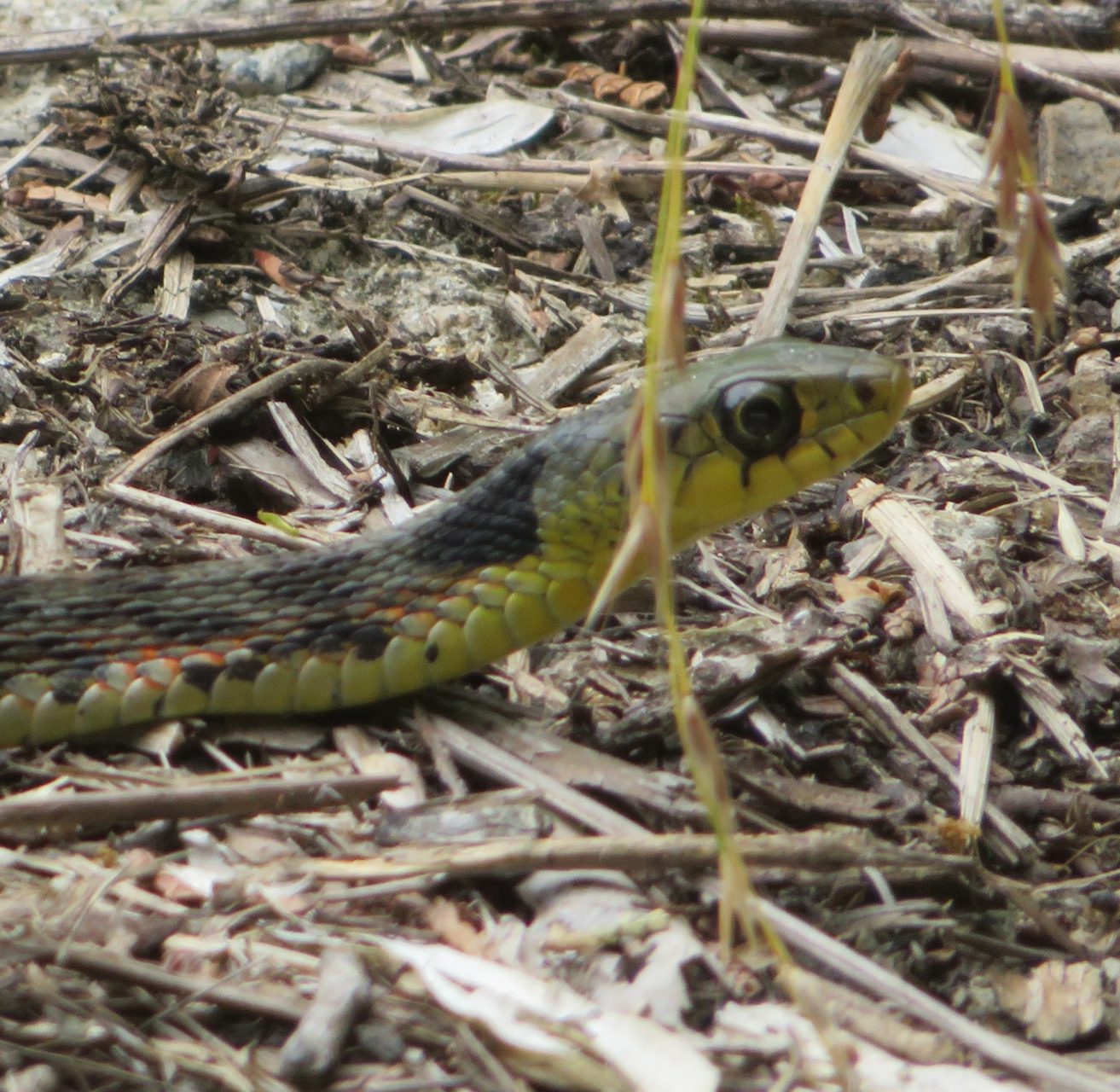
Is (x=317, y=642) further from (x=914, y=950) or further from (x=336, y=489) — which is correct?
(x=914, y=950)

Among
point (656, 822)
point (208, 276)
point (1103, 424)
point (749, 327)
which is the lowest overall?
point (656, 822)

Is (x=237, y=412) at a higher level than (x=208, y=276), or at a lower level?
lower

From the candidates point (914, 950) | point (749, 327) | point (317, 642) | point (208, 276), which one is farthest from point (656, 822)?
point (208, 276)

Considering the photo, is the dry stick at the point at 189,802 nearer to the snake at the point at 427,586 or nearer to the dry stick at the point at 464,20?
the snake at the point at 427,586

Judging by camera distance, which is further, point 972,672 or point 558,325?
point 558,325

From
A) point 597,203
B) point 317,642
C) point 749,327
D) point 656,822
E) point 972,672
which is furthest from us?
point 597,203

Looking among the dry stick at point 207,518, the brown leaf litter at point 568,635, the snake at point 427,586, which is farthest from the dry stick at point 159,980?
the dry stick at point 207,518

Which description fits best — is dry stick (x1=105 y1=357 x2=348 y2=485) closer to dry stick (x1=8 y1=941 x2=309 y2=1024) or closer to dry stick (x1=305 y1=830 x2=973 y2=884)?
dry stick (x1=305 y1=830 x2=973 y2=884)
